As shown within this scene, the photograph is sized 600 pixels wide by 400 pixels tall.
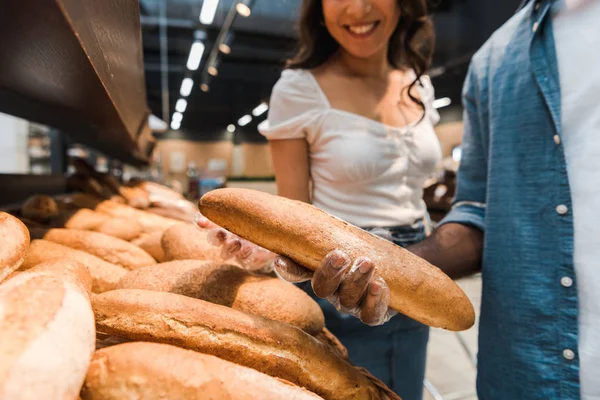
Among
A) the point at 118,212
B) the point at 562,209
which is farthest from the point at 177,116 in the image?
the point at 562,209

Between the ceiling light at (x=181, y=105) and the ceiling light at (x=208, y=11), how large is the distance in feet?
12.9

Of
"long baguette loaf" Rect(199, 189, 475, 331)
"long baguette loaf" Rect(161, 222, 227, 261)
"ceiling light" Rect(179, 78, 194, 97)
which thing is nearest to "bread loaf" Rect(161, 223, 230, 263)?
"long baguette loaf" Rect(161, 222, 227, 261)

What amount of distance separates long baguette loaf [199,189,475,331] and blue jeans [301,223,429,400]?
540 millimetres

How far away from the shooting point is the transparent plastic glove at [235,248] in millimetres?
739

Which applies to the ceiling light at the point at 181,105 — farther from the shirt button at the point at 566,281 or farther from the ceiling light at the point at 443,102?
the shirt button at the point at 566,281

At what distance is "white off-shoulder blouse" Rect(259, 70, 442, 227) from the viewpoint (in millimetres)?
1146

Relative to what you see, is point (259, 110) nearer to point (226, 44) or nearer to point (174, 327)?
point (226, 44)

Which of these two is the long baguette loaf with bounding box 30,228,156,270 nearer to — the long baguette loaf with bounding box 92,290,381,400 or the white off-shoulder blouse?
the long baguette loaf with bounding box 92,290,381,400

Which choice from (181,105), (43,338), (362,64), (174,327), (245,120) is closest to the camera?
(43,338)

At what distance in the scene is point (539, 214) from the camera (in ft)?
3.18

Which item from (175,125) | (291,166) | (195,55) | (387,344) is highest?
(195,55)

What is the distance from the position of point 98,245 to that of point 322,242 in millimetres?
576

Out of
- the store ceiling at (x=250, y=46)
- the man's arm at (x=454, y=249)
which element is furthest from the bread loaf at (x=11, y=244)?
the store ceiling at (x=250, y=46)

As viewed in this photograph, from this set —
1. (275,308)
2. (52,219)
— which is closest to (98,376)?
(275,308)
